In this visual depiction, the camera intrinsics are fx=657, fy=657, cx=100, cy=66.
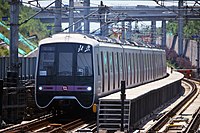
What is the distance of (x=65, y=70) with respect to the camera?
893 inches

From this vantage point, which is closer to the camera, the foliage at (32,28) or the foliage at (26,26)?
the foliage at (26,26)

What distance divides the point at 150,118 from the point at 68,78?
4.57 m

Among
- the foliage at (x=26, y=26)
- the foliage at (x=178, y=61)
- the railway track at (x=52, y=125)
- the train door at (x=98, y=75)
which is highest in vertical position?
the foliage at (x=26, y=26)

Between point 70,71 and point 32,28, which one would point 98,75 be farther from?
point 32,28

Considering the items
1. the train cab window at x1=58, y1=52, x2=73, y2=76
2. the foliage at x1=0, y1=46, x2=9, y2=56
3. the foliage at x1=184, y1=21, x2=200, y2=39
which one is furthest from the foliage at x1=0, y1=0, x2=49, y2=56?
the train cab window at x1=58, y1=52, x2=73, y2=76

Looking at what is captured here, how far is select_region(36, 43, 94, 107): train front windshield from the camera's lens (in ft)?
73.8

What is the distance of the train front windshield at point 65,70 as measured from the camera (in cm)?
2248


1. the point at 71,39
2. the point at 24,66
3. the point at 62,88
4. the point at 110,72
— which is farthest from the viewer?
the point at 24,66

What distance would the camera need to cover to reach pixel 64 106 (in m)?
22.8

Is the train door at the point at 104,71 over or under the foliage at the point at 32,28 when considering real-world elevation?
under

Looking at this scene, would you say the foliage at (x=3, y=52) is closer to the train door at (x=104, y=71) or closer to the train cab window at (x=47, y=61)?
the train door at (x=104, y=71)

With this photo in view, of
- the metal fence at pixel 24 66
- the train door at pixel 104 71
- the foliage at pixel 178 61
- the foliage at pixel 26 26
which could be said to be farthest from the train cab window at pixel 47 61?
the foliage at pixel 178 61

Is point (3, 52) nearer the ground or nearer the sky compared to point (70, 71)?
nearer the sky

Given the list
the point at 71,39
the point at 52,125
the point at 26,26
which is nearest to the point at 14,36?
the point at 71,39
